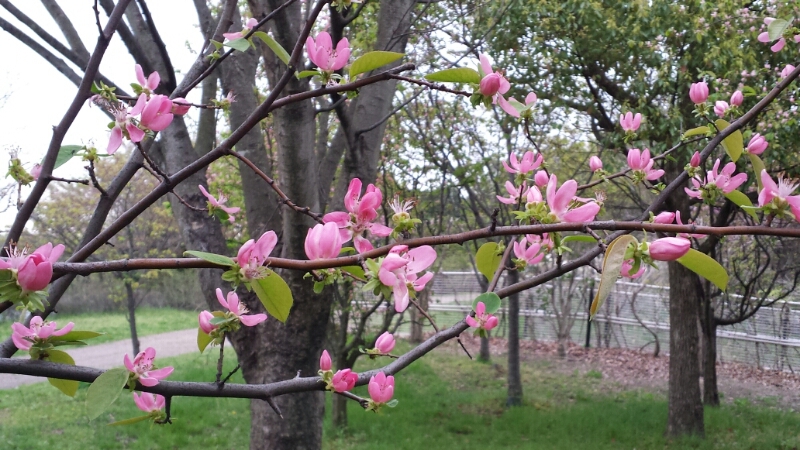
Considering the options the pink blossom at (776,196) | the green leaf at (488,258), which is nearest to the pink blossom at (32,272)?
the green leaf at (488,258)

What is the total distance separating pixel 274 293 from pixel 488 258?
44 cm

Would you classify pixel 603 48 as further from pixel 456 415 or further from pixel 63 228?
pixel 63 228

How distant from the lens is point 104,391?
0.66m

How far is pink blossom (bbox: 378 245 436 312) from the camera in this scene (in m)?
0.60

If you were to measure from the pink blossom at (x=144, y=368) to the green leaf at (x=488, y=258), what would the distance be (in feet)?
1.71

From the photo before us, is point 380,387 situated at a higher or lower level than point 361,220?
lower

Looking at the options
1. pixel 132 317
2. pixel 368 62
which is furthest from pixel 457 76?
pixel 132 317

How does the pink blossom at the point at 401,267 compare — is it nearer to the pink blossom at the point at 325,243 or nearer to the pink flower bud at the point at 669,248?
the pink blossom at the point at 325,243

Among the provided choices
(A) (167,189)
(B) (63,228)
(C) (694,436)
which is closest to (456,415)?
(C) (694,436)

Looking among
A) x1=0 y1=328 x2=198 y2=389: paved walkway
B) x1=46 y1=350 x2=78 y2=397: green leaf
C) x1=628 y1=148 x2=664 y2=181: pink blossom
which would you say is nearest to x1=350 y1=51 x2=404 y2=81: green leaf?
x1=46 y1=350 x2=78 y2=397: green leaf

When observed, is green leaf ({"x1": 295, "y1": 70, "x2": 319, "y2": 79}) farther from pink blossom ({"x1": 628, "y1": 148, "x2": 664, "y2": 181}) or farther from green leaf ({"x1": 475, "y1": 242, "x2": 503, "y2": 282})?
pink blossom ({"x1": 628, "y1": 148, "x2": 664, "y2": 181})

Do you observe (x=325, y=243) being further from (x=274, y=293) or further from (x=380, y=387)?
(x=380, y=387)

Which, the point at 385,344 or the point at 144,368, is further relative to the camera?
the point at 385,344

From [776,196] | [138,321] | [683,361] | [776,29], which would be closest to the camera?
[776,196]
